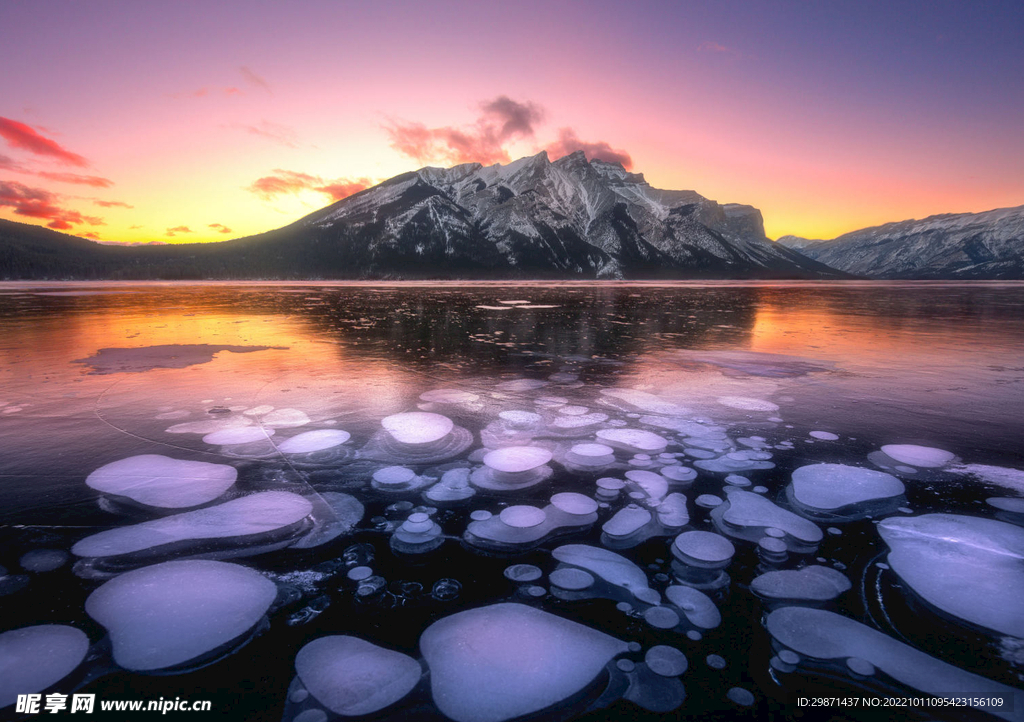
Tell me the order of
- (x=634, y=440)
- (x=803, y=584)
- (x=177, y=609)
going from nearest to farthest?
1. (x=177, y=609)
2. (x=803, y=584)
3. (x=634, y=440)

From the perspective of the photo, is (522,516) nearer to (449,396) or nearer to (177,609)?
(177,609)

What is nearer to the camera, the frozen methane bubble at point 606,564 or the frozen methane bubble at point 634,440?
the frozen methane bubble at point 606,564

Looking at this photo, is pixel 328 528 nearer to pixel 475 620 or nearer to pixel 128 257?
pixel 475 620

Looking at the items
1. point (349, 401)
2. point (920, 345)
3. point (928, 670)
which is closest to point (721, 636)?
point (928, 670)

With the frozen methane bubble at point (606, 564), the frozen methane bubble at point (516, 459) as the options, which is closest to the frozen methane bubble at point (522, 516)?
the frozen methane bubble at point (606, 564)

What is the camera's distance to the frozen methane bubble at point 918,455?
453 cm

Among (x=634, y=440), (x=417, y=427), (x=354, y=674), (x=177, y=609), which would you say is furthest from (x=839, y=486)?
(x=177, y=609)

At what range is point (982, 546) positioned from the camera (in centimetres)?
312

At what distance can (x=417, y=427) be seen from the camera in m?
5.57

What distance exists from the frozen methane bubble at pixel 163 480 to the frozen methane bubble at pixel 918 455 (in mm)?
6502

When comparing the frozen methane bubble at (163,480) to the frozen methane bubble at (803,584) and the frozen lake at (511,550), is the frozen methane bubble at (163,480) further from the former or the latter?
the frozen methane bubble at (803,584)

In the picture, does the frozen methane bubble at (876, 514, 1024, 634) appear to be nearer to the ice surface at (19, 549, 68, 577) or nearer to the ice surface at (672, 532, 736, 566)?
the ice surface at (672, 532, 736, 566)

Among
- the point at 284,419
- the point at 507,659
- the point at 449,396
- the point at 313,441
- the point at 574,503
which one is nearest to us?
the point at 507,659

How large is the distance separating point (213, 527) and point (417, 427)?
2.49 metres
